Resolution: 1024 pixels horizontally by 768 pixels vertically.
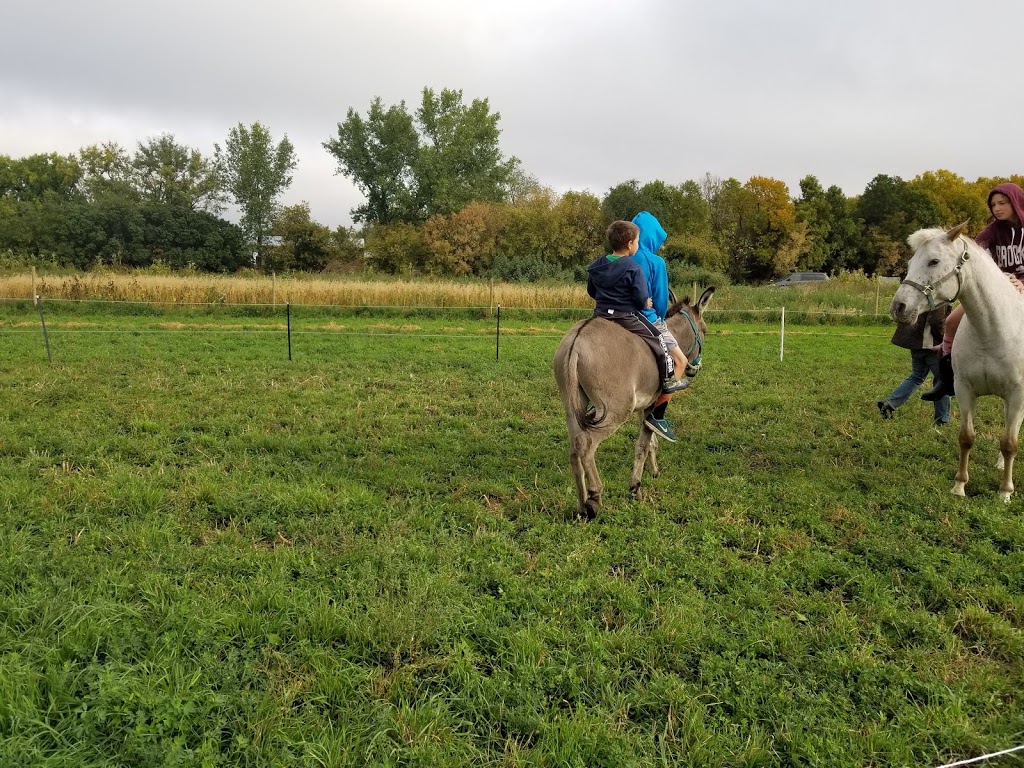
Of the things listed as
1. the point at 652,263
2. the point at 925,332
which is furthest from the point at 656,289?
the point at 925,332

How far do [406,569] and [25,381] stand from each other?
8.69m

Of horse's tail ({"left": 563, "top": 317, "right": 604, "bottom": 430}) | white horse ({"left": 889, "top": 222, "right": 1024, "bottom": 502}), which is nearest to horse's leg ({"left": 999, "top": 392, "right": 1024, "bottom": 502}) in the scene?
white horse ({"left": 889, "top": 222, "right": 1024, "bottom": 502})

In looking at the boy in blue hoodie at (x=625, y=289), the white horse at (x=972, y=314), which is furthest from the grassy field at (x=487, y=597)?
the boy in blue hoodie at (x=625, y=289)

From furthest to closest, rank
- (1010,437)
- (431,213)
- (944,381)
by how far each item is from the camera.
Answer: (431,213) → (944,381) → (1010,437)

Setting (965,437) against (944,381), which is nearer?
(965,437)

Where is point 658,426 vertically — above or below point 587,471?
above

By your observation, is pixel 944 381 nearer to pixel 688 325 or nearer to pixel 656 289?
pixel 688 325

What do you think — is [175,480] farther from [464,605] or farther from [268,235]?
[268,235]

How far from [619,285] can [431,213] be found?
46001 millimetres

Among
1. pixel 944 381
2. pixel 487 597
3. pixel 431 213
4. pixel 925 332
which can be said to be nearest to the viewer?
pixel 487 597

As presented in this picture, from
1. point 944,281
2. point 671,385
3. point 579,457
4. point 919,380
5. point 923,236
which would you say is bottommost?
point 579,457

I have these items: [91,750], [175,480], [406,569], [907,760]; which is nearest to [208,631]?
[91,750]

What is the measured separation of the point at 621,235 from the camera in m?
4.79

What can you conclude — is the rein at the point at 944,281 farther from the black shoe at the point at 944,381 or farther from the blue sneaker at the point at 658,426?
the blue sneaker at the point at 658,426
